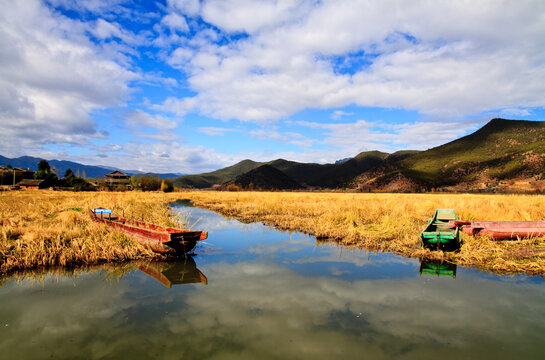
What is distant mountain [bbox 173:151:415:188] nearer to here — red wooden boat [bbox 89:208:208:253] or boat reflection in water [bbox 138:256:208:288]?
red wooden boat [bbox 89:208:208:253]

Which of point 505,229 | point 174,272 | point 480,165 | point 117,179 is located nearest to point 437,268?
point 505,229

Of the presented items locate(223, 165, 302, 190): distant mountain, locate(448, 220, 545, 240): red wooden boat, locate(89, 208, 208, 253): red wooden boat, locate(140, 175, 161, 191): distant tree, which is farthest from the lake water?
locate(223, 165, 302, 190): distant mountain

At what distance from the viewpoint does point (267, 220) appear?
2231cm

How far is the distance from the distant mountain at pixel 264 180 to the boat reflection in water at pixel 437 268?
4279 inches

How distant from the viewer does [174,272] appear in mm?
10273

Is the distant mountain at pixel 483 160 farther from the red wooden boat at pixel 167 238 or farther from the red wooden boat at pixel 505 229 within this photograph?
the red wooden boat at pixel 167 238

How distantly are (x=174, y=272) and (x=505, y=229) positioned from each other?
578 inches

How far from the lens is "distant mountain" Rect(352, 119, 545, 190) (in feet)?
216

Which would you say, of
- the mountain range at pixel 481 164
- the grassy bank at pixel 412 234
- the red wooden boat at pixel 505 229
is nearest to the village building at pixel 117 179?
the mountain range at pixel 481 164

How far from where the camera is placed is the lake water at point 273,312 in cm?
551

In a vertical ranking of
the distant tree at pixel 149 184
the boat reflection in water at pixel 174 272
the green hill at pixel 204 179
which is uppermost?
the green hill at pixel 204 179

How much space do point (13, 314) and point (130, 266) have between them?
→ 155 inches

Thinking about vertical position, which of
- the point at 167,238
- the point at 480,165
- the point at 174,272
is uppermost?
the point at 480,165

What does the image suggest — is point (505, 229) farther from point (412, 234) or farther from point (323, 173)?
point (323, 173)
